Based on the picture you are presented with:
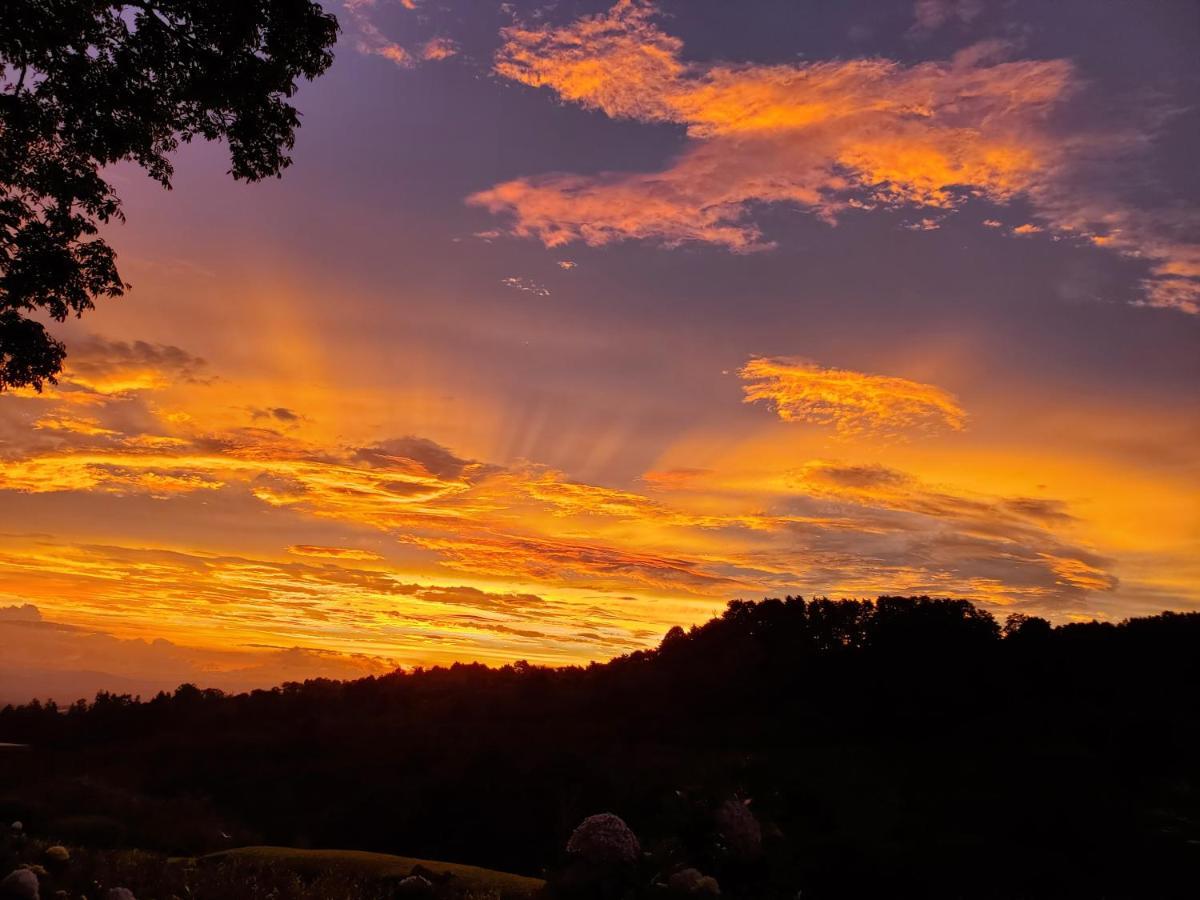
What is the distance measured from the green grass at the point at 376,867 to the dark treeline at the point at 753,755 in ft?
15.8

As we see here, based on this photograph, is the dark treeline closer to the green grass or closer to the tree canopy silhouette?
the green grass

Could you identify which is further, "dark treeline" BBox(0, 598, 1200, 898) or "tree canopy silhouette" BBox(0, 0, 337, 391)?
"dark treeline" BBox(0, 598, 1200, 898)

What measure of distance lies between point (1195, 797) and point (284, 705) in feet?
254

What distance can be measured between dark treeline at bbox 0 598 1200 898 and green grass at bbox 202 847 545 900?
481cm

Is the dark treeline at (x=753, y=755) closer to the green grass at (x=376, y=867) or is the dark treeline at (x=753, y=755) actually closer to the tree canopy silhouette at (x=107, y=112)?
the green grass at (x=376, y=867)

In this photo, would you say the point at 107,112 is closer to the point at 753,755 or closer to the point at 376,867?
the point at 376,867

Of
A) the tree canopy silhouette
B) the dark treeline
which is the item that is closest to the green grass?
the dark treeline

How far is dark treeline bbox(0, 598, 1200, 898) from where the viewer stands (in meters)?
30.2

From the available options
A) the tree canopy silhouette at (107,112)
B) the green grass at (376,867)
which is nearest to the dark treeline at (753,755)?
the green grass at (376,867)

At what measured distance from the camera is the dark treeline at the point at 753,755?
30250 mm

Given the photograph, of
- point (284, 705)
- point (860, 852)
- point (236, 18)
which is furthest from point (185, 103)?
point (284, 705)

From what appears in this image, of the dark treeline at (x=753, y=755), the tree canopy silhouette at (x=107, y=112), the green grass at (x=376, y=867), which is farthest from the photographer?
the dark treeline at (x=753, y=755)

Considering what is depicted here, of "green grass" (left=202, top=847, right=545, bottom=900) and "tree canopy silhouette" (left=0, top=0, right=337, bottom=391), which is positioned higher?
"tree canopy silhouette" (left=0, top=0, right=337, bottom=391)

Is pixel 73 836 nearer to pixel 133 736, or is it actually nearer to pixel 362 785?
pixel 362 785
